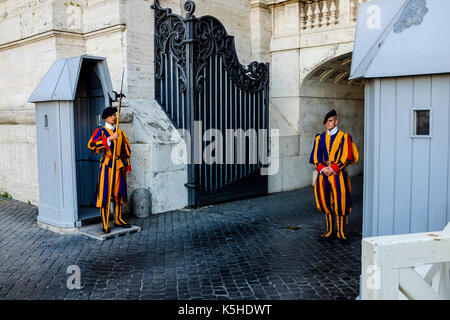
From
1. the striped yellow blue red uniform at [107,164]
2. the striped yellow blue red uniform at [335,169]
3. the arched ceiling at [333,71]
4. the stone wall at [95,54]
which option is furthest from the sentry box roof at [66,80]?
the arched ceiling at [333,71]

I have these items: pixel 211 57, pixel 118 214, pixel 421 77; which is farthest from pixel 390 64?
pixel 211 57

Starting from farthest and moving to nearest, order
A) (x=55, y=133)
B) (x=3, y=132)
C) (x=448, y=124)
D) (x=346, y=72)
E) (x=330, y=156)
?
(x=346, y=72) < (x=3, y=132) < (x=55, y=133) < (x=330, y=156) < (x=448, y=124)

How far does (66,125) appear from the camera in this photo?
6402mm

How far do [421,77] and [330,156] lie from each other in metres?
2.19

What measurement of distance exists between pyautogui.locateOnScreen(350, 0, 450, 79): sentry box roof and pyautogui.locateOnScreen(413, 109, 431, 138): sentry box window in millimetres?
341

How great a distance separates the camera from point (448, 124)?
3.83 meters

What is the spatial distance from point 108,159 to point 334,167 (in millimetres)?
3062

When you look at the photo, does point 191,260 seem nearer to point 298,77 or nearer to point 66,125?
point 66,125

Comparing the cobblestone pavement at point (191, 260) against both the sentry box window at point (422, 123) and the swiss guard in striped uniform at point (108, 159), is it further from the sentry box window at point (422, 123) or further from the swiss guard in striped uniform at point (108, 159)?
the sentry box window at point (422, 123)

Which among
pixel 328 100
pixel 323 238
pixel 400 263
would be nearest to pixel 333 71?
pixel 328 100

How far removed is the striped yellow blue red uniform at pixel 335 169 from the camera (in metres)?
5.89

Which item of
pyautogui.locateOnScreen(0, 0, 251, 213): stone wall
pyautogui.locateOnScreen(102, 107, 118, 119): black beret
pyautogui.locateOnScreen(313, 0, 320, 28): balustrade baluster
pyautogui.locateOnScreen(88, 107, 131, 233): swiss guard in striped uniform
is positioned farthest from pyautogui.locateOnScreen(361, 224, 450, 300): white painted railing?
pyautogui.locateOnScreen(313, 0, 320, 28): balustrade baluster

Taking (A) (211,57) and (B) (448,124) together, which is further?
(A) (211,57)
